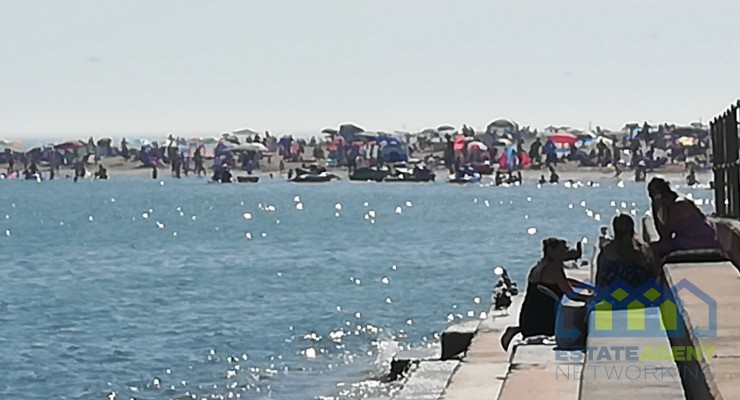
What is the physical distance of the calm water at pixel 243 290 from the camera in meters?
23.6

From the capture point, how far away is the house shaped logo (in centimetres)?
762

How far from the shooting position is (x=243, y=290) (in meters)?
40.9

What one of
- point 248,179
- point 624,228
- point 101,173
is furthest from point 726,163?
point 101,173

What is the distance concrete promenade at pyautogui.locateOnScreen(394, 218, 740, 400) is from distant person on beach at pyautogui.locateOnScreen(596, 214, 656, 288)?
220mm

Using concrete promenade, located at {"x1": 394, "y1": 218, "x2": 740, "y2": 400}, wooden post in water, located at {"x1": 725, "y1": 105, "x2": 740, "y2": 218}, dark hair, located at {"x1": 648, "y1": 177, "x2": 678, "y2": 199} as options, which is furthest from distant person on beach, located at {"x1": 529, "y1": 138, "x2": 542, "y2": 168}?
concrete promenade, located at {"x1": 394, "y1": 218, "x2": 740, "y2": 400}

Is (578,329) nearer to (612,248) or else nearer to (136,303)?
(612,248)

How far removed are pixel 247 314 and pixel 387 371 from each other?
41.7 feet

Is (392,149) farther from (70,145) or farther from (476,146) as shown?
(70,145)

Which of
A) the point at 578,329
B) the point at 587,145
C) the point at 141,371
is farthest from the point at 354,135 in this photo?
the point at 578,329

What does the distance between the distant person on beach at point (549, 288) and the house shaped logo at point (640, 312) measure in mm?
557

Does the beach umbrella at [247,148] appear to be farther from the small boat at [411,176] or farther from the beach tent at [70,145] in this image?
the beach tent at [70,145]

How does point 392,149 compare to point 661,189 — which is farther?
point 392,149

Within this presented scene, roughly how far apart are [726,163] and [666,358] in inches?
289

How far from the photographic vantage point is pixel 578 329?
10.5 m
